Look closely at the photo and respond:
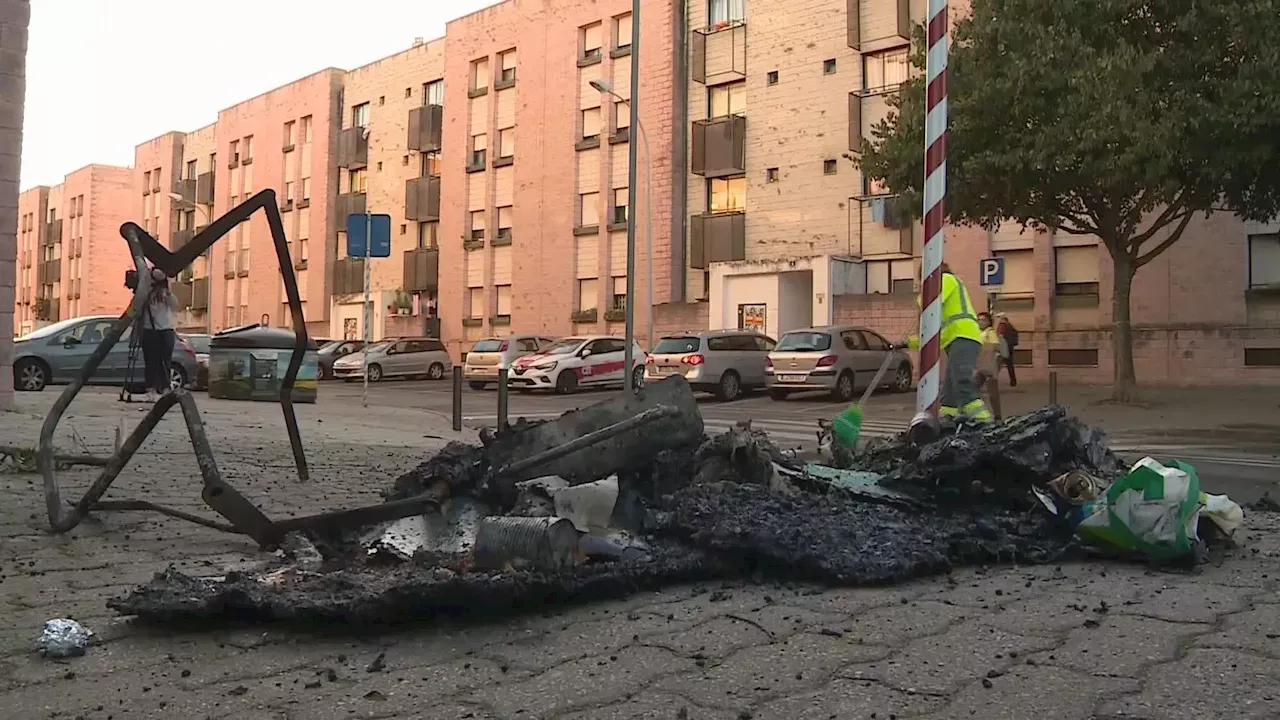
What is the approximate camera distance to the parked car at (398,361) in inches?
1395

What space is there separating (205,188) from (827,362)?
48206 millimetres

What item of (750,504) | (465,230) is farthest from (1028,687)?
Result: (465,230)

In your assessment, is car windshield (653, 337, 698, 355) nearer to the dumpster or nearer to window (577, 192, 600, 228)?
the dumpster

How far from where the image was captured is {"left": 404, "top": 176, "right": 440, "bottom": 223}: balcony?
43.3 metres

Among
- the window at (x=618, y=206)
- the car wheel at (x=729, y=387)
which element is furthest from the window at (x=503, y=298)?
the car wheel at (x=729, y=387)

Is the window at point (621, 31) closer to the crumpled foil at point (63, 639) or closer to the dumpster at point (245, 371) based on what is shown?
the dumpster at point (245, 371)

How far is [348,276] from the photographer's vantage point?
156 ft

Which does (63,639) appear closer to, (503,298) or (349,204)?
(503,298)

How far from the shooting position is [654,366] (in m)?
24.9

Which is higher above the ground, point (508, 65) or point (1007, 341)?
point (508, 65)

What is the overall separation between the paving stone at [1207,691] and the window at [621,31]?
3525 centimetres

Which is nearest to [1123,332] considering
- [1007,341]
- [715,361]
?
[1007,341]

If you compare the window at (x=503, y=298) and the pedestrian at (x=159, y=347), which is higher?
the window at (x=503, y=298)

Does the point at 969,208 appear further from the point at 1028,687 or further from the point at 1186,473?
the point at 1028,687
